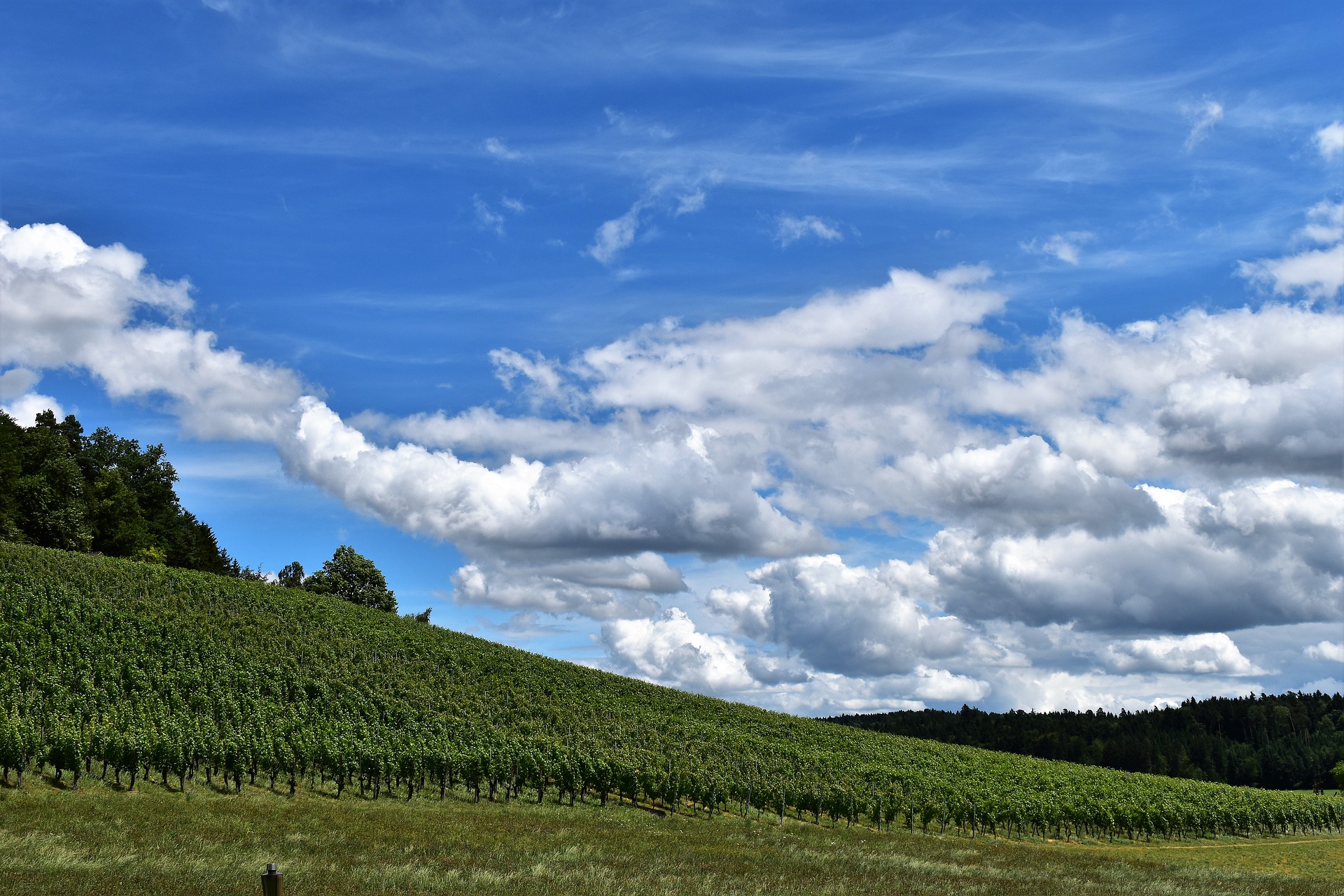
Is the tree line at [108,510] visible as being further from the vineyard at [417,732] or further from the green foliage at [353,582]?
the vineyard at [417,732]

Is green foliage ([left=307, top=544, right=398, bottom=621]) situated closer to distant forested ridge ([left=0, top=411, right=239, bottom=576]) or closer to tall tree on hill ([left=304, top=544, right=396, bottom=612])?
tall tree on hill ([left=304, top=544, right=396, bottom=612])

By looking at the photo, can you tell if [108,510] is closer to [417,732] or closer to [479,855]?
[417,732]

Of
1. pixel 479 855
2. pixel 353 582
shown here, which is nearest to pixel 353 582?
pixel 353 582

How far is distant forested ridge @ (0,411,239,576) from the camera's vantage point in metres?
105

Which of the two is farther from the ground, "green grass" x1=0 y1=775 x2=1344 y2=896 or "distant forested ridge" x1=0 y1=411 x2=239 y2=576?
"distant forested ridge" x1=0 y1=411 x2=239 y2=576

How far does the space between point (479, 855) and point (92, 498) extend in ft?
348

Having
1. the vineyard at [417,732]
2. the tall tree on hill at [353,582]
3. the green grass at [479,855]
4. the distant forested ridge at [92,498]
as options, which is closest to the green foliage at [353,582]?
the tall tree on hill at [353,582]

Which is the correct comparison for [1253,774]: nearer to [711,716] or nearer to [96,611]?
[711,716]

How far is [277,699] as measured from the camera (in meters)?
62.7

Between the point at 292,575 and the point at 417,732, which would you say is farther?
the point at 292,575

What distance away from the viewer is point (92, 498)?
116 m

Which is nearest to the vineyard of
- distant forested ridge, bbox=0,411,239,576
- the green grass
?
the green grass

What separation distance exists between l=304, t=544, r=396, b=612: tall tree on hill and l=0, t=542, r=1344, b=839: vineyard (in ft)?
99.2

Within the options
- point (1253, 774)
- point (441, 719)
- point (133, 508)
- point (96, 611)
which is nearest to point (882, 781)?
point (441, 719)
